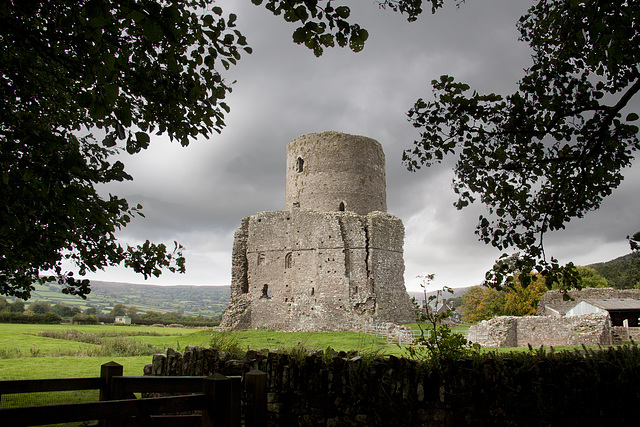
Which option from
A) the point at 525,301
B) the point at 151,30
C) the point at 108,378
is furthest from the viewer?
the point at 525,301

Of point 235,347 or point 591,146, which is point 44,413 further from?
point 591,146

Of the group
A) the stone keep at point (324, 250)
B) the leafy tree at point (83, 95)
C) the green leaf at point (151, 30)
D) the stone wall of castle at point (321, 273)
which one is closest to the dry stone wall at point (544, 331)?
the stone wall of castle at point (321, 273)

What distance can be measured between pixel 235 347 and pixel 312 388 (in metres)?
1.89

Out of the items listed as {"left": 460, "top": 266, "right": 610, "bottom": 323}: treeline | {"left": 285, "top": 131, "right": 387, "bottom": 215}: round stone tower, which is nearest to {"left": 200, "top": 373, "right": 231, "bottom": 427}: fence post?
{"left": 285, "top": 131, "right": 387, "bottom": 215}: round stone tower

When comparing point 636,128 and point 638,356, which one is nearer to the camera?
point 638,356

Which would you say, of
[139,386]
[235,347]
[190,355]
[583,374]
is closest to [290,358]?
[235,347]

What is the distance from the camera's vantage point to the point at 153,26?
4.03 meters

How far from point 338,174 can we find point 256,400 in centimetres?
2734

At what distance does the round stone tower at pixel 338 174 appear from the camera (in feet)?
101

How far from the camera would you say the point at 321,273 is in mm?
27625

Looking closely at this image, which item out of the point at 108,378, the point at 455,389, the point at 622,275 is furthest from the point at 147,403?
the point at 622,275

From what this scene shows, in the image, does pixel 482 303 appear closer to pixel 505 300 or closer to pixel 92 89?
pixel 505 300

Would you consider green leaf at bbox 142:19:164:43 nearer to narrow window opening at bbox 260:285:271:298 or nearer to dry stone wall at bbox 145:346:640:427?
dry stone wall at bbox 145:346:640:427

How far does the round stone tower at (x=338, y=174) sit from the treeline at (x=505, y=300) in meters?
19.8
